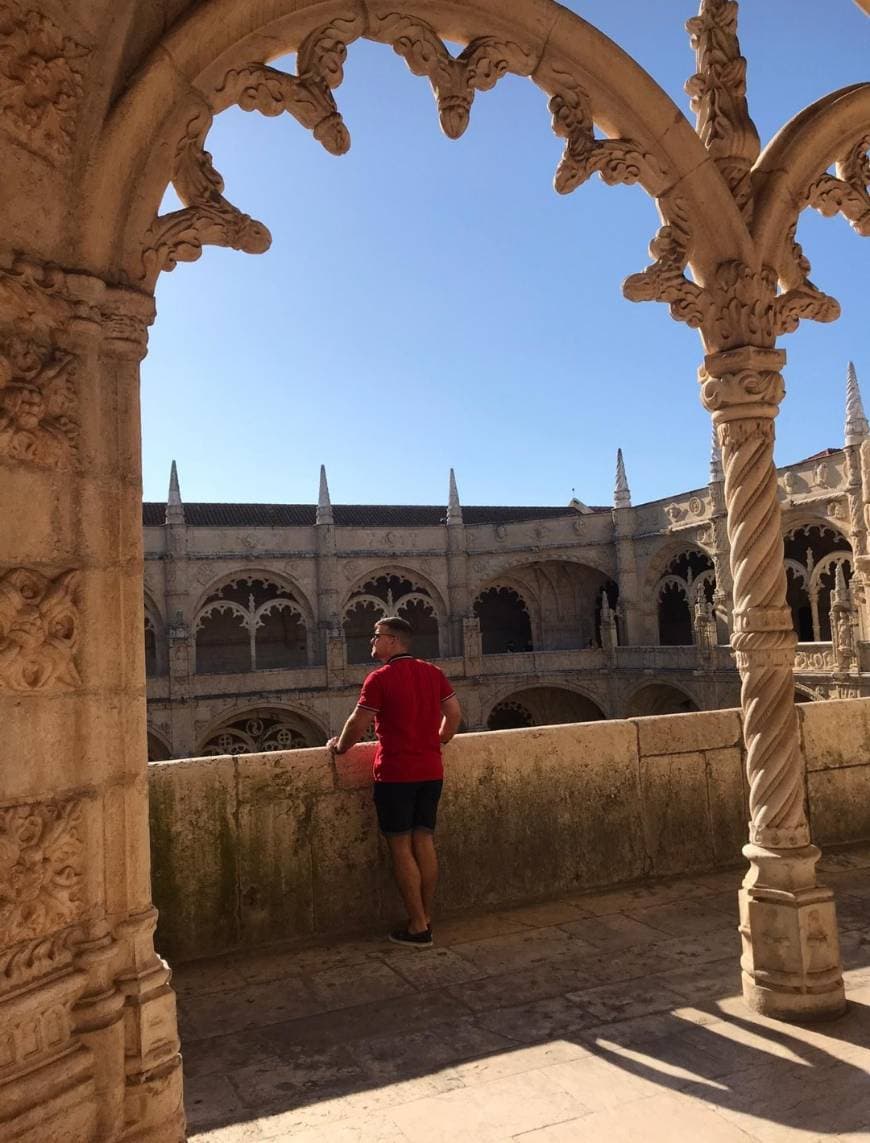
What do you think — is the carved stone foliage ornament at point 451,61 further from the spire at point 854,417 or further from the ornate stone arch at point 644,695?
the ornate stone arch at point 644,695

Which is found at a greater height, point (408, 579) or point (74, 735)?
point (408, 579)

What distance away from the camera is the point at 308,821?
3805 millimetres

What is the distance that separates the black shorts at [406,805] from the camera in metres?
3.55

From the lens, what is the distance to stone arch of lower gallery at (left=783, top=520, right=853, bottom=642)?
22219 mm

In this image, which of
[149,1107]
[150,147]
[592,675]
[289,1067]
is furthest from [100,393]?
[592,675]

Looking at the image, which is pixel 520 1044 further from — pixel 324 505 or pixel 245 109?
pixel 324 505

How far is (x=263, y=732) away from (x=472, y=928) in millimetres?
23185

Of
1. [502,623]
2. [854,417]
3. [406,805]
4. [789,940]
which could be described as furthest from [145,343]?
[502,623]

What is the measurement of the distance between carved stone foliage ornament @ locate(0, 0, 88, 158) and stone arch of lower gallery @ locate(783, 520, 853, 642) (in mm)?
20863

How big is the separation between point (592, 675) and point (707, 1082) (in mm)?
25231

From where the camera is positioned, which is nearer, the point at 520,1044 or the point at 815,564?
the point at 520,1044

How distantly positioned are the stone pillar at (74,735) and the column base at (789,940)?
185cm

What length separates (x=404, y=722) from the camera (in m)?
3.55

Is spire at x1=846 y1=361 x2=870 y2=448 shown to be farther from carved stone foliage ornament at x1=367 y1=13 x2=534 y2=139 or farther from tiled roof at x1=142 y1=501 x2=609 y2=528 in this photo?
carved stone foliage ornament at x1=367 y1=13 x2=534 y2=139
